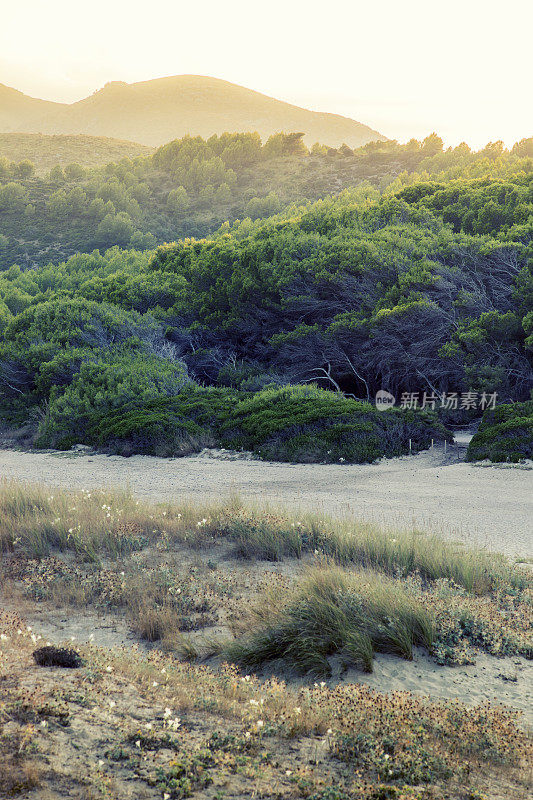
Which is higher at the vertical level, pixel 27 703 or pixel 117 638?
pixel 27 703

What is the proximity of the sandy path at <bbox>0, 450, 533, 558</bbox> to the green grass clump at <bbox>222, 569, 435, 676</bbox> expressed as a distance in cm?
293

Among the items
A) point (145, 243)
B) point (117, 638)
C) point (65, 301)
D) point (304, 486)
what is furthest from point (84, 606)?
point (145, 243)

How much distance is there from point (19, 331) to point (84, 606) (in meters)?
19.5

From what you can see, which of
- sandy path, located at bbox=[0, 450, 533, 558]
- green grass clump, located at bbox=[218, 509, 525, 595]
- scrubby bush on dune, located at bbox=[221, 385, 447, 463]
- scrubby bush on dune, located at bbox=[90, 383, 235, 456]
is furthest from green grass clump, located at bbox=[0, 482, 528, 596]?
scrubby bush on dune, located at bbox=[90, 383, 235, 456]

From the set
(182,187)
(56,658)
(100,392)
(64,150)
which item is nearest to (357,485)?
(56,658)

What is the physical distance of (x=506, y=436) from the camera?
13625 millimetres

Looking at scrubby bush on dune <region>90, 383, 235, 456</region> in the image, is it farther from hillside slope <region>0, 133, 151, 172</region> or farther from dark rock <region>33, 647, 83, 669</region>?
hillside slope <region>0, 133, 151, 172</region>

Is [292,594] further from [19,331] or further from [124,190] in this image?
[124,190]

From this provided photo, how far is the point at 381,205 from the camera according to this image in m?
25.1

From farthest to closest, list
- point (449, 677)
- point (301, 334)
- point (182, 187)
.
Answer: point (182, 187) < point (301, 334) < point (449, 677)

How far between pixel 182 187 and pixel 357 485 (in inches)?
2066

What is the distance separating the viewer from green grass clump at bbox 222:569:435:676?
414cm

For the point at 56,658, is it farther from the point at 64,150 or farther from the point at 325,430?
the point at 64,150

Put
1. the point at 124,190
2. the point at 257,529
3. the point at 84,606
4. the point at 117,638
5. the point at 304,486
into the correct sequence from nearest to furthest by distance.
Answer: the point at 117,638 < the point at 84,606 < the point at 257,529 < the point at 304,486 < the point at 124,190
